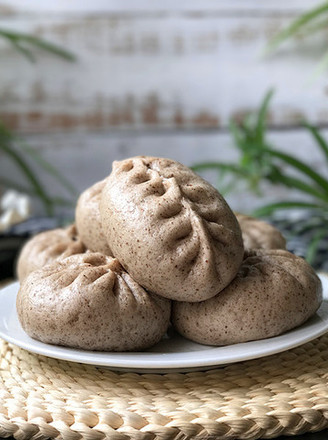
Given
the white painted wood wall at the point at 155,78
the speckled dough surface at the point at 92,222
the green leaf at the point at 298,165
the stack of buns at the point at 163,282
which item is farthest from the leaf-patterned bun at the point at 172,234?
the white painted wood wall at the point at 155,78

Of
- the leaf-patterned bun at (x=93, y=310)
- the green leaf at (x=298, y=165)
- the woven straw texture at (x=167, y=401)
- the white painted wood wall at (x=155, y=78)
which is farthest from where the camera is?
the white painted wood wall at (x=155, y=78)

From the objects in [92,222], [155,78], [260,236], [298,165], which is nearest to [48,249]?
[92,222]

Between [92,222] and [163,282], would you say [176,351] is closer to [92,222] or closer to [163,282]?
[163,282]

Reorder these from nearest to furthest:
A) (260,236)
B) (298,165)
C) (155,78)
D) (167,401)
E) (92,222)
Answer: (167,401)
(92,222)
(260,236)
(298,165)
(155,78)

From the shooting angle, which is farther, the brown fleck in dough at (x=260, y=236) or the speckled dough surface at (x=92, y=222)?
the brown fleck in dough at (x=260, y=236)

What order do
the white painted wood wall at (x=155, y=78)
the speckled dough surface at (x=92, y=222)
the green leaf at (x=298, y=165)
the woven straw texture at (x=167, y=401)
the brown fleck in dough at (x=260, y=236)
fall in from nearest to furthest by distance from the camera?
the woven straw texture at (x=167, y=401) < the speckled dough surface at (x=92, y=222) < the brown fleck in dough at (x=260, y=236) < the green leaf at (x=298, y=165) < the white painted wood wall at (x=155, y=78)

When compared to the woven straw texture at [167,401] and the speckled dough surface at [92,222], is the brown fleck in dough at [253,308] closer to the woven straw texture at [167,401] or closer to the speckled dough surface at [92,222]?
the woven straw texture at [167,401]

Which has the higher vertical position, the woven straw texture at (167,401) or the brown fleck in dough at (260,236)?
the brown fleck in dough at (260,236)
